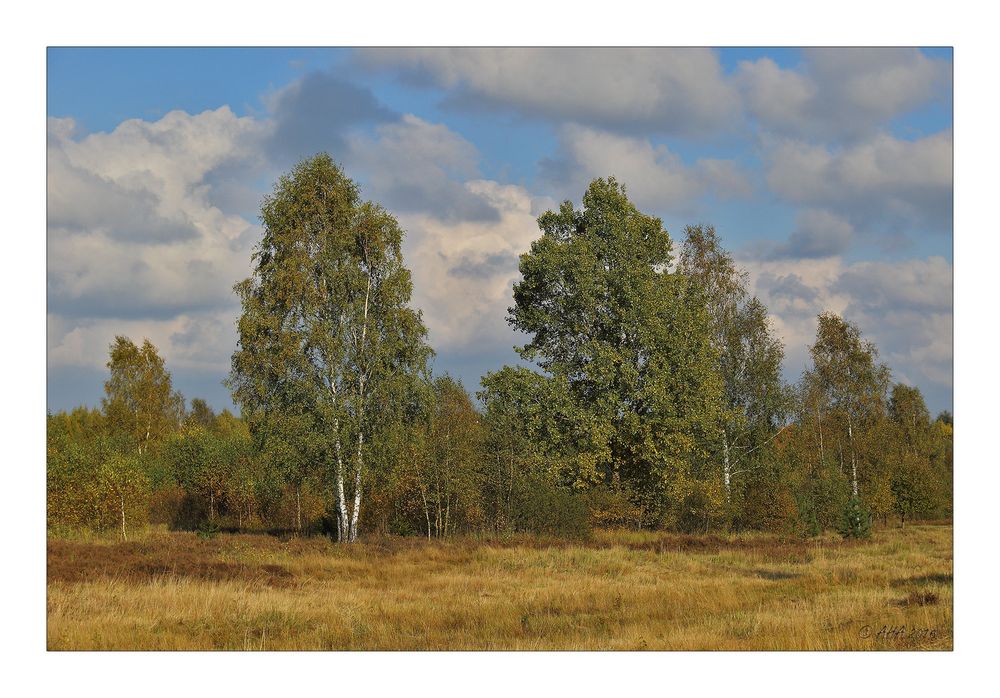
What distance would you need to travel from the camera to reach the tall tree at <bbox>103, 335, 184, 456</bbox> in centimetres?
5678

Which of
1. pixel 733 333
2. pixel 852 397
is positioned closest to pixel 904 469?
pixel 852 397

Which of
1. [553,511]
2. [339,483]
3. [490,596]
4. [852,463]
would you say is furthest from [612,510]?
[490,596]

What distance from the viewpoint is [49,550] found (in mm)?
24016

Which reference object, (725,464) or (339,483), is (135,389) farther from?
(725,464)

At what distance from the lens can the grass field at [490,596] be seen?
1480 cm

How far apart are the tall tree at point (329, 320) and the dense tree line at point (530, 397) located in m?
0.07

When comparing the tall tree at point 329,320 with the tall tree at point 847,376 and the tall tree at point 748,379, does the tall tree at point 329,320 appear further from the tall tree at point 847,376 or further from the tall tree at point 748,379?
the tall tree at point 847,376

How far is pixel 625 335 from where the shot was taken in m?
32.8

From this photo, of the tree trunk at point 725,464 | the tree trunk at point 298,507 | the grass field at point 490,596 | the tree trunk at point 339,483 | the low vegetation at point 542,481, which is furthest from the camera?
the tree trunk at point 298,507

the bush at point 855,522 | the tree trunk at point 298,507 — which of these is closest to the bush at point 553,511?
the bush at point 855,522

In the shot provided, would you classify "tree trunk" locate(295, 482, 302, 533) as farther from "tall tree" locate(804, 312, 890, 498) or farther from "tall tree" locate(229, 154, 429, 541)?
"tall tree" locate(804, 312, 890, 498)

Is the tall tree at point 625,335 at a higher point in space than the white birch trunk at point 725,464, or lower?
higher

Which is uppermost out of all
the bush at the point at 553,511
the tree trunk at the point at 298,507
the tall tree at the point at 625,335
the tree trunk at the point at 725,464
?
the tall tree at the point at 625,335

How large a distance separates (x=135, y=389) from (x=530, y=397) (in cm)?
3628
